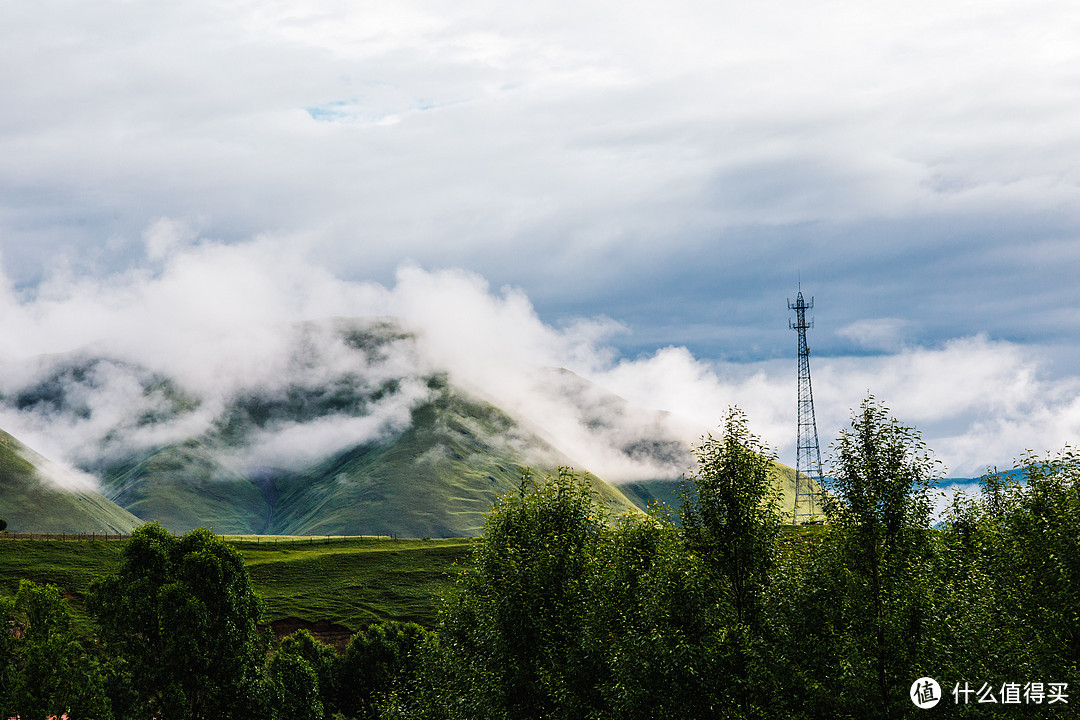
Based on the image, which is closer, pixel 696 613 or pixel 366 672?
pixel 696 613

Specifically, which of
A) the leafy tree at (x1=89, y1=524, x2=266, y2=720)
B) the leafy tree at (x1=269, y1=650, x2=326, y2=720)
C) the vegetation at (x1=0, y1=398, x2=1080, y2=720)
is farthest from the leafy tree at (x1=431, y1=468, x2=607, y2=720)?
the leafy tree at (x1=269, y1=650, x2=326, y2=720)

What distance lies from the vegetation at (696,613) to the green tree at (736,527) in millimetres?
138

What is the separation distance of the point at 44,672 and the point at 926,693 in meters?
64.2

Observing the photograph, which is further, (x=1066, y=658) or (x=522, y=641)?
(x=522, y=641)

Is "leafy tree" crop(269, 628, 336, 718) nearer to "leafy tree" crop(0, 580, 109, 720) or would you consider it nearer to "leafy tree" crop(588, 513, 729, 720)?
"leafy tree" crop(0, 580, 109, 720)

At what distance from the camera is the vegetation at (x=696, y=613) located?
49.7 metres

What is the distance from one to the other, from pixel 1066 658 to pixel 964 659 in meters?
8.10

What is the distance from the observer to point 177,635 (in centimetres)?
7500

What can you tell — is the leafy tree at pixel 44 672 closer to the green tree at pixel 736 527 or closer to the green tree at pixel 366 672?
the green tree at pixel 736 527

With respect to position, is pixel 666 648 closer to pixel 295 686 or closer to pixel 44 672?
pixel 44 672

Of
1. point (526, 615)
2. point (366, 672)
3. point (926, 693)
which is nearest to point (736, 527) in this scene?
point (926, 693)

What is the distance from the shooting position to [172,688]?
73.1 meters

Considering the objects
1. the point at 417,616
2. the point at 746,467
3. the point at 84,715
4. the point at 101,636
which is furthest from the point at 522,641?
the point at 417,616

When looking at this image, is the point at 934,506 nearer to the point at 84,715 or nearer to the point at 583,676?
the point at 583,676
